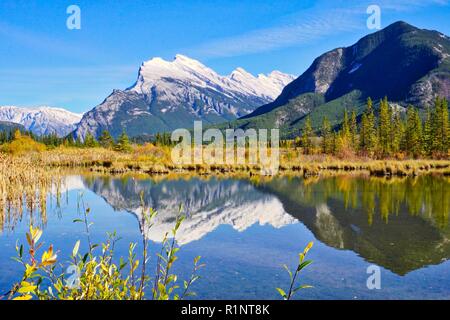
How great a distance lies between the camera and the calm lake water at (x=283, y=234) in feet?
30.7

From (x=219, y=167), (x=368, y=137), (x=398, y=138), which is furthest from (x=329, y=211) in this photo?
(x=398, y=138)

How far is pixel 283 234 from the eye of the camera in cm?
1510

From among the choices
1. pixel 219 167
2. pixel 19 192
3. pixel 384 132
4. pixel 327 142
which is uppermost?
pixel 384 132

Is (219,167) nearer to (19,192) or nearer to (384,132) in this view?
(19,192)

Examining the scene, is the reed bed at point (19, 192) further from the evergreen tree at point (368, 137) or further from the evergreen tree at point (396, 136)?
the evergreen tree at point (396, 136)

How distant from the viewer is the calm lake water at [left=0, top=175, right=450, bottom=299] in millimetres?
9344

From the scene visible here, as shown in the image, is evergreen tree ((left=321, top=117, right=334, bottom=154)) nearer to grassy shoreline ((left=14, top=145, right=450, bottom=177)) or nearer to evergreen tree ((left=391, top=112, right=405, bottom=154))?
evergreen tree ((left=391, top=112, right=405, bottom=154))

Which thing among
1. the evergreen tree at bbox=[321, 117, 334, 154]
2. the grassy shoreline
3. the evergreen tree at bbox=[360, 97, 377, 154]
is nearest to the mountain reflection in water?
the grassy shoreline

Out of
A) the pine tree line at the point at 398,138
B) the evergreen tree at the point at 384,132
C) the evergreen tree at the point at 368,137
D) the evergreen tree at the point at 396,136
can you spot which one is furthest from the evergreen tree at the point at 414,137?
the evergreen tree at the point at 368,137

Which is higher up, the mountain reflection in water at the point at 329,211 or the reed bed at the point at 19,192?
the reed bed at the point at 19,192

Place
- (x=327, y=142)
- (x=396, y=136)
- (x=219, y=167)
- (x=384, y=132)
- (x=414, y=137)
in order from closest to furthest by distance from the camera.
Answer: (x=219, y=167), (x=414, y=137), (x=396, y=136), (x=384, y=132), (x=327, y=142)
